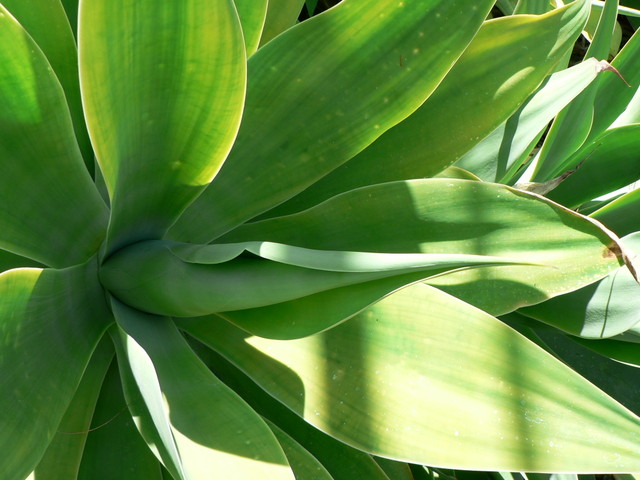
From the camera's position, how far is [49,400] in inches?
20.2

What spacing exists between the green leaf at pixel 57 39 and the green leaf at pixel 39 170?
0.30 ft

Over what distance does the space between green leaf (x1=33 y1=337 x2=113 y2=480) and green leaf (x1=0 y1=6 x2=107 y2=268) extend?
0.09m

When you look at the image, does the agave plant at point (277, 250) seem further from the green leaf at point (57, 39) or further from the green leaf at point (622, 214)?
the green leaf at point (622, 214)

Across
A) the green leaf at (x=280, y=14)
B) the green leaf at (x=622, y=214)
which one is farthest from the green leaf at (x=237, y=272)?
the green leaf at (x=622, y=214)

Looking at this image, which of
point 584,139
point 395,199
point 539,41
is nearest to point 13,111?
point 395,199

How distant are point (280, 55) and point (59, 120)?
190mm

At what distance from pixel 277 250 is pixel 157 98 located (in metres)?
0.16

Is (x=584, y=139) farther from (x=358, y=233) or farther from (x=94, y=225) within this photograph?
(x=94, y=225)

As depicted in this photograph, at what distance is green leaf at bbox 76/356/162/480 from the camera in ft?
2.06

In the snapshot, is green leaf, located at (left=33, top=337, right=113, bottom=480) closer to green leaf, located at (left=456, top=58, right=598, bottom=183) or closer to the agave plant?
the agave plant

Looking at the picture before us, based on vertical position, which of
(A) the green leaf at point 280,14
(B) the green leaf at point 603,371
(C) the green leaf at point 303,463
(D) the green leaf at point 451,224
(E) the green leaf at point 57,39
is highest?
(A) the green leaf at point 280,14

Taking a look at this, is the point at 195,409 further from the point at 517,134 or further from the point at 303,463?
the point at 517,134

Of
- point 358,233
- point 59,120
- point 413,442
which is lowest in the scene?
point 413,442

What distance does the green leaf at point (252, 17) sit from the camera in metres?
0.63
